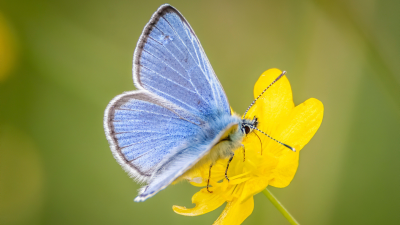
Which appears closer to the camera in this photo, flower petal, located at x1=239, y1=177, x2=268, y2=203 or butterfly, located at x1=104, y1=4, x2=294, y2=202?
flower petal, located at x1=239, y1=177, x2=268, y2=203

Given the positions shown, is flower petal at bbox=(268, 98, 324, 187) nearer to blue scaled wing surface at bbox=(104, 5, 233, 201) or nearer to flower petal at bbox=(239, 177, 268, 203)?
flower petal at bbox=(239, 177, 268, 203)

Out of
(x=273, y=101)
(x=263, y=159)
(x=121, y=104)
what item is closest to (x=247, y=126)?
(x=263, y=159)

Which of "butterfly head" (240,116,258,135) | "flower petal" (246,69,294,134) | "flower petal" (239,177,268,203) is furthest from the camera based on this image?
"flower petal" (246,69,294,134)

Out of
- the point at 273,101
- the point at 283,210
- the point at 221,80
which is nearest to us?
the point at 283,210

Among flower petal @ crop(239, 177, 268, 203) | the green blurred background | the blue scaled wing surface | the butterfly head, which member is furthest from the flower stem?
the green blurred background

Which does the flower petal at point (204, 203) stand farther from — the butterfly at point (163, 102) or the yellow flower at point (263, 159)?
the butterfly at point (163, 102)

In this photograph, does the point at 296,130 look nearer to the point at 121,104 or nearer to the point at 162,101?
the point at 162,101

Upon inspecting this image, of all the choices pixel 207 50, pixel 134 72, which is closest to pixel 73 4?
pixel 207 50
